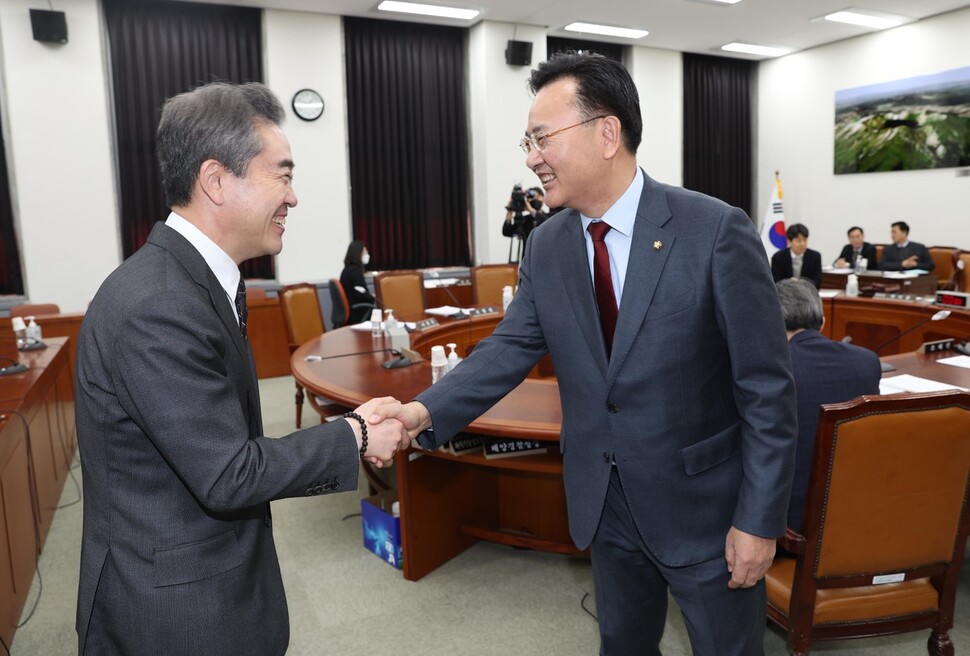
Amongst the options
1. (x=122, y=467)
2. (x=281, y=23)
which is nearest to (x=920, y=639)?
(x=122, y=467)

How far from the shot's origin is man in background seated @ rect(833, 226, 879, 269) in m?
7.86

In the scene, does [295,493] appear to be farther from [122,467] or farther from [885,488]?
[885,488]

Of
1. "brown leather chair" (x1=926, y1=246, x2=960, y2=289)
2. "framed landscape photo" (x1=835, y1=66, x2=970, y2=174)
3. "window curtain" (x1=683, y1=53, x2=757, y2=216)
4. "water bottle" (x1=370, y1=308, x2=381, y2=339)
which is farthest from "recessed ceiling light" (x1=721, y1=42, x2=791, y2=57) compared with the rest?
"water bottle" (x1=370, y1=308, x2=381, y2=339)

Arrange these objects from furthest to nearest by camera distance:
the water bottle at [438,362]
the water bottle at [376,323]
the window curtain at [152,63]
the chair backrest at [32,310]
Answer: the window curtain at [152,63] < the chair backrest at [32,310] < the water bottle at [376,323] < the water bottle at [438,362]

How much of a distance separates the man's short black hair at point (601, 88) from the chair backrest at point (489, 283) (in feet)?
14.8

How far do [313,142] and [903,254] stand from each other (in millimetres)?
6297

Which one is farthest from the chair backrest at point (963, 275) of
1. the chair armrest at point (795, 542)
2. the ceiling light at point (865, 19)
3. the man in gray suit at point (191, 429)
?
the man in gray suit at point (191, 429)

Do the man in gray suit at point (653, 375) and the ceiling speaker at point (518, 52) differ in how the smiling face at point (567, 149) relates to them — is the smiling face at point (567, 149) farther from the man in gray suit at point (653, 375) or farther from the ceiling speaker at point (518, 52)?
the ceiling speaker at point (518, 52)

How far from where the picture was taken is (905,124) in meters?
8.47

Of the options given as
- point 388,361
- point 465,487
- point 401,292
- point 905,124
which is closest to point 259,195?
point 465,487

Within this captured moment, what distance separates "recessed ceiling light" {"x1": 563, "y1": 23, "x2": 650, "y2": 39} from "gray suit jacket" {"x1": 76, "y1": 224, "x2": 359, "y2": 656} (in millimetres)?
7785

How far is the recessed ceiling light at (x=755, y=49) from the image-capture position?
9.27 meters

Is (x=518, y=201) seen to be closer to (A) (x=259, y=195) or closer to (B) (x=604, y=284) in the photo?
(B) (x=604, y=284)

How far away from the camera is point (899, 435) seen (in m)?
1.74
